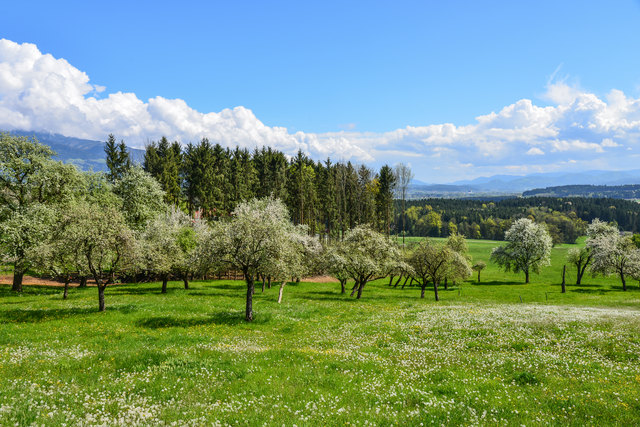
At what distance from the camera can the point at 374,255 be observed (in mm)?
44594

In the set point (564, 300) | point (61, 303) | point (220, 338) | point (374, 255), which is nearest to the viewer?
point (220, 338)

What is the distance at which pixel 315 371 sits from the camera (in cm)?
1355

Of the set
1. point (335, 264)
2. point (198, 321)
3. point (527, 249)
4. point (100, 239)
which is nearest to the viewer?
point (198, 321)

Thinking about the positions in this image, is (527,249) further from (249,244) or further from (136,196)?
(136,196)

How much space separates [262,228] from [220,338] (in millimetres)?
9061

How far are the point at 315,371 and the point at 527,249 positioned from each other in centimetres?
9057

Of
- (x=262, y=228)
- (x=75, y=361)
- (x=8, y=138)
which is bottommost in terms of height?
(x=75, y=361)

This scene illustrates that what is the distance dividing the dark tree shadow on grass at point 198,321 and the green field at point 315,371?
200 mm

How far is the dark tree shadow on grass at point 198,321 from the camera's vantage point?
22984 millimetres

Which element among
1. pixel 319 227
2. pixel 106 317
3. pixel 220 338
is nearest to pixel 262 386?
pixel 220 338

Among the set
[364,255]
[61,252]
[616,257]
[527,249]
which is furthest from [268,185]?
[616,257]

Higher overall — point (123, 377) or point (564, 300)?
point (123, 377)

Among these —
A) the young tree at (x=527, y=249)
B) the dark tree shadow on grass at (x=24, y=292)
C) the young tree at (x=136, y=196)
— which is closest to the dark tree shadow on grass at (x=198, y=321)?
the dark tree shadow on grass at (x=24, y=292)

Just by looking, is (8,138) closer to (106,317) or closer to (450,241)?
(106,317)
